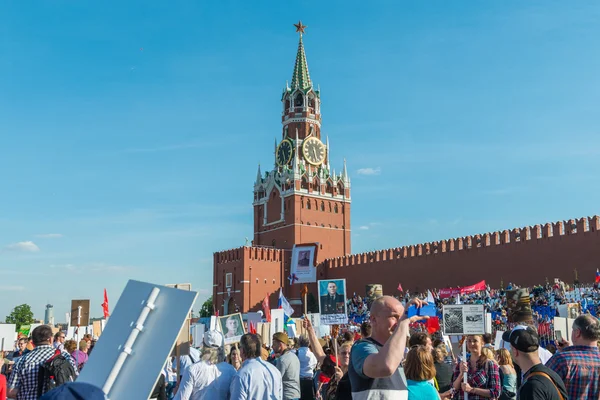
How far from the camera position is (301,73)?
185ft

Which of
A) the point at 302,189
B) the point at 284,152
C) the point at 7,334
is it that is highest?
the point at 284,152

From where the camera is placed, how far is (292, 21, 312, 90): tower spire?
182 ft

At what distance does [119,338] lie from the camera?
2688 mm

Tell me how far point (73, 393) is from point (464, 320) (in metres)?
7.47

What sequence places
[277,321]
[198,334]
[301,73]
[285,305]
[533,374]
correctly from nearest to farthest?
1. [533,374]
2. [277,321]
3. [198,334]
4. [285,305]
5. [301,73]

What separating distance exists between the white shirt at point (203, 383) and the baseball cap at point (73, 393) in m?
3.30

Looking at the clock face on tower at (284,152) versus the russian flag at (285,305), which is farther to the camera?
the clock face on tower at (284,152)

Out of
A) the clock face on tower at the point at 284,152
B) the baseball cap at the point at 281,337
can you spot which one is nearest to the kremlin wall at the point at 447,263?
the clock face on tower at the point at 284,152

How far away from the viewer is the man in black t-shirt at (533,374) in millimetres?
3451

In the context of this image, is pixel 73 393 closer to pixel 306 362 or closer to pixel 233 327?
pixel 306 362

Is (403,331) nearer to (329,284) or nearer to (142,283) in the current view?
(142,283)

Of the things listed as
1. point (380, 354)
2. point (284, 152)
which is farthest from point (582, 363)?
point (284, 152)

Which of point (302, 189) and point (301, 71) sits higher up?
point (301, 71)

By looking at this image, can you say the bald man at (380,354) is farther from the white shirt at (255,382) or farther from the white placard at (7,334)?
the white placard at (7,334)
